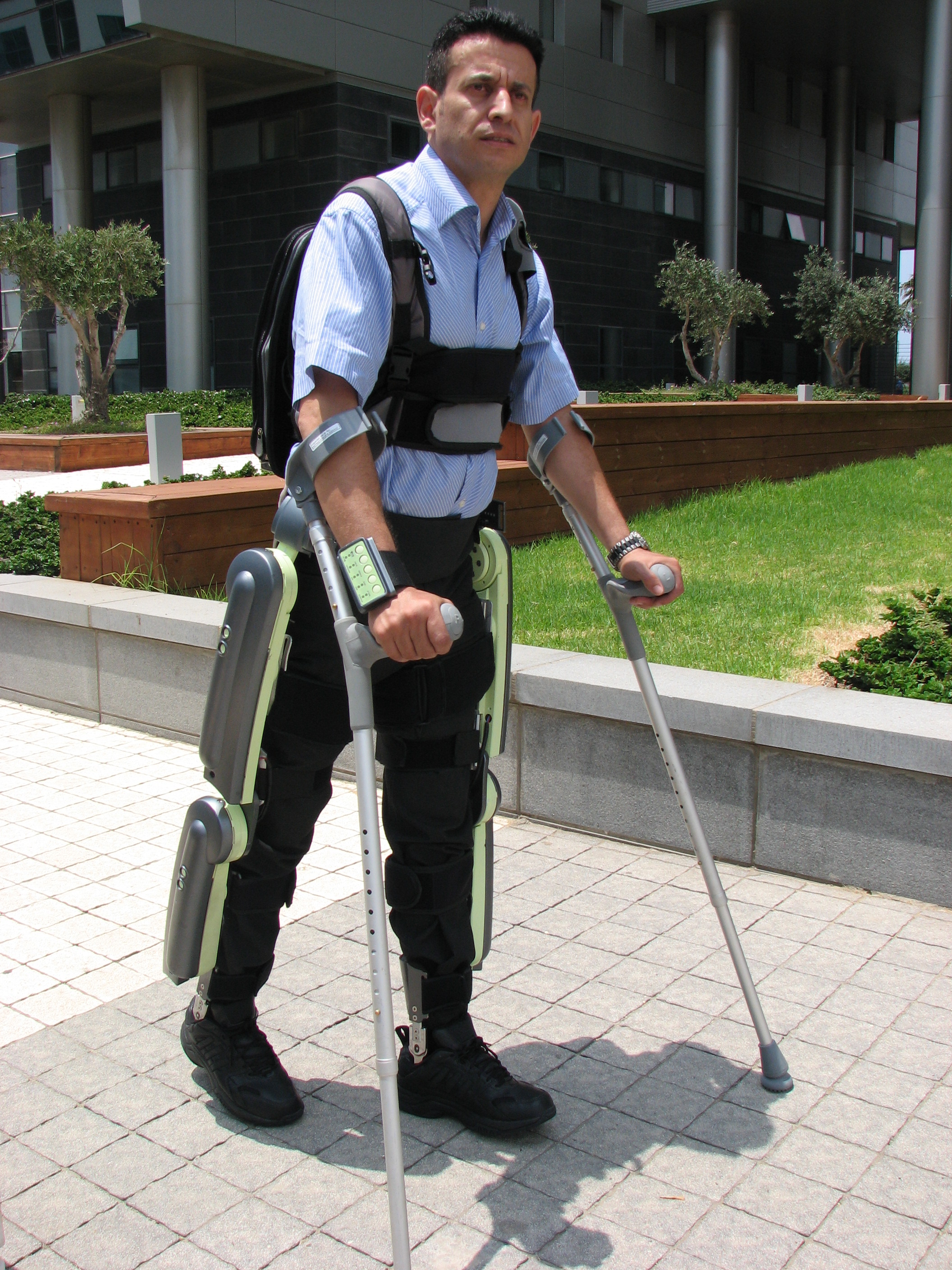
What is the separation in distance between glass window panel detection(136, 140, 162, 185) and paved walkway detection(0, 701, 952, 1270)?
109 ft

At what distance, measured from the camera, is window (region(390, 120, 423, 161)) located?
99.3 ft

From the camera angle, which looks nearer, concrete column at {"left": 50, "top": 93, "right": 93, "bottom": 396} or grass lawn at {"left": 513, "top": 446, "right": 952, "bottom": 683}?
grass lawn at {"left": 513, "top": 446, "right": 952, "bottom": 683}

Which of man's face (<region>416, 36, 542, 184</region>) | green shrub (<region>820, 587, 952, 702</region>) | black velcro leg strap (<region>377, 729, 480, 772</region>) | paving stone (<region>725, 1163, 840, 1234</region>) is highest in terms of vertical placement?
man's face (<region>416, 36, 542, 184</region>)

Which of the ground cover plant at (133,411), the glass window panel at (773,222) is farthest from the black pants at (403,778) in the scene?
the glass window panel at (773,222)

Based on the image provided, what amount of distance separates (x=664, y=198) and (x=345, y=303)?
130 feet

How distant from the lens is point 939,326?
37344 millimetres

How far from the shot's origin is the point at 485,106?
98.3 inches

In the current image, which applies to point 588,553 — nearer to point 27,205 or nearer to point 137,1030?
point 137,1030

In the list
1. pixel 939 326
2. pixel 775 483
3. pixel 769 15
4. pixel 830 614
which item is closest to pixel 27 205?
pixel 769 15

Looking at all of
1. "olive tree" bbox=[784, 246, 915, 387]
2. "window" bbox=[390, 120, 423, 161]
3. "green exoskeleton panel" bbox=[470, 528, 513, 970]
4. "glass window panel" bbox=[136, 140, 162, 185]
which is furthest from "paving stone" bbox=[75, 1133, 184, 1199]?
"olive tree" bbox=[784, 246, 915, 387]

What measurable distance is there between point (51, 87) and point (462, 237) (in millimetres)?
33399

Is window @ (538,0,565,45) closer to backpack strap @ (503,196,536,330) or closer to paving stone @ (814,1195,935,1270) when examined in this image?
backpack strap @ (503,196,536,330)

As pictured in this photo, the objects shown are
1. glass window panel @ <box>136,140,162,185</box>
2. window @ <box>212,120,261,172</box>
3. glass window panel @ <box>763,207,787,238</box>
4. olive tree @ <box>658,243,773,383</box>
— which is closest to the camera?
window @ <box>212,120,261,172</box>

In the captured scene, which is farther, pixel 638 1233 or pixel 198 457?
pixel 198 457
